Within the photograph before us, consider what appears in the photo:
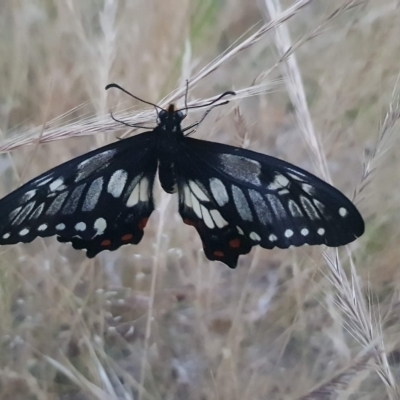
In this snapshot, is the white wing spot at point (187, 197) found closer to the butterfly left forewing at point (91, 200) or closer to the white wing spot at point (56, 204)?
the butterfly left forewing at point (91, 200)

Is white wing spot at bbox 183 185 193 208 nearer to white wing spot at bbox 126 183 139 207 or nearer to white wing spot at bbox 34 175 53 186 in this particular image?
white wing spot at bbox 126 183 139 207

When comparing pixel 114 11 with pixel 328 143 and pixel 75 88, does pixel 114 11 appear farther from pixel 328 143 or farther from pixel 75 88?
pixel 328 143

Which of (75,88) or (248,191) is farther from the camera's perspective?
(75,88)

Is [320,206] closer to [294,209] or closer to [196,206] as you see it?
[294,209]

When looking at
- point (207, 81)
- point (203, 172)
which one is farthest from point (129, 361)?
point (207, 81)

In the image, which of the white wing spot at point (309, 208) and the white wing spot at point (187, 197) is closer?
the white wing spot at point (309, 208)

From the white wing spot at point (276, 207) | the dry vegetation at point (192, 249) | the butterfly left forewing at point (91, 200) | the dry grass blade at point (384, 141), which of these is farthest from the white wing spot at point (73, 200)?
the dry grass blade at point (384, 141)
